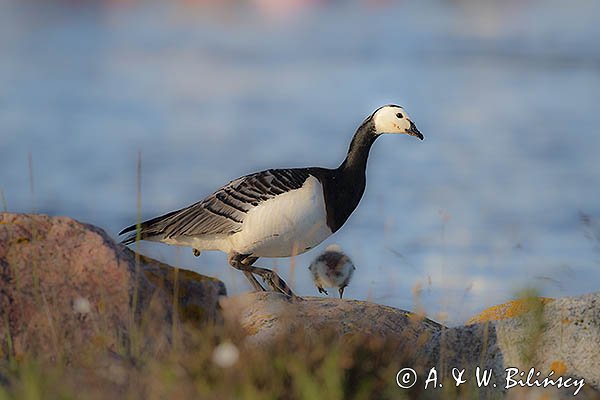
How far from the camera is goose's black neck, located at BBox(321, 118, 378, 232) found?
10.4 metres

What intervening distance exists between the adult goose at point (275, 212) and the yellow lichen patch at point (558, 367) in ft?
9.45

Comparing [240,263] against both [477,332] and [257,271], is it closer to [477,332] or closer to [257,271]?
[257,271]

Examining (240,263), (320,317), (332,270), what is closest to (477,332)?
(320,317)

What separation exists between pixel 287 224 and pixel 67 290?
2.83 m

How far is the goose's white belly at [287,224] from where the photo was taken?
1016 centimetres

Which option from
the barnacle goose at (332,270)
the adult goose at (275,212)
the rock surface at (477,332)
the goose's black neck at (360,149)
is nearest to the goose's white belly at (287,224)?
the adult goose at (275,212)

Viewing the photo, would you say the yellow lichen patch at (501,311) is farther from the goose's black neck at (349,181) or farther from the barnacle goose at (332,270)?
the goose's black neck at (349,181)

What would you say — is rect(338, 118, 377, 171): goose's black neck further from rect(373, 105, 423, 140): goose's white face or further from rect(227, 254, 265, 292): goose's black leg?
rect(227, 254, 265, 292): goose's black leg

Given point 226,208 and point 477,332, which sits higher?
point 226,208

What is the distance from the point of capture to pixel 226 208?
34.6 feet

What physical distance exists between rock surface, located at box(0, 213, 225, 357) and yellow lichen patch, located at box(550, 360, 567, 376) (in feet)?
8.15

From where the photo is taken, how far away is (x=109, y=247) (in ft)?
26.1

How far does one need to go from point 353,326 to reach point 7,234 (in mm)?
2696

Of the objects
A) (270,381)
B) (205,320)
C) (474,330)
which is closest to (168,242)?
(205,320)
